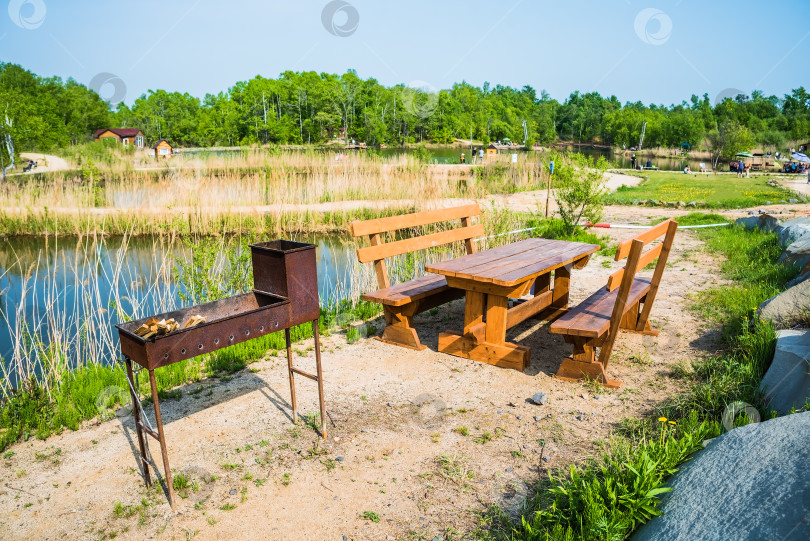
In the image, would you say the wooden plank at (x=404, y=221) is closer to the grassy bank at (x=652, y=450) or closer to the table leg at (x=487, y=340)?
the table leg at (x=487, y=340)

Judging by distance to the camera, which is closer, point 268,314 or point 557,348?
point 268,314

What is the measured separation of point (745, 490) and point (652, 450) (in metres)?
0.69

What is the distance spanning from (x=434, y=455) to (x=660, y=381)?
2.17m

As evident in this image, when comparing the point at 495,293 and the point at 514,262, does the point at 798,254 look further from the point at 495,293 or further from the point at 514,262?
the point at 495,293

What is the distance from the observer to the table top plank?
4.75 metres

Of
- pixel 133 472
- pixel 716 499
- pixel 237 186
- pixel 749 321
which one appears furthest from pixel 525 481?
pixel 237 186

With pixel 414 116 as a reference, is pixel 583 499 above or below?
below

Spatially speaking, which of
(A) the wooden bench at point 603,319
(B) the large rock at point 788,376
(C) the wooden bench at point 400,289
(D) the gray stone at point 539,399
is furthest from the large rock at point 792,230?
(D) the gray stone at point 539,399

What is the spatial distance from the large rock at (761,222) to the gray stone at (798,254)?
8.48 feet

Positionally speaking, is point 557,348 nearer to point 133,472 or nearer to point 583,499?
point 583,499

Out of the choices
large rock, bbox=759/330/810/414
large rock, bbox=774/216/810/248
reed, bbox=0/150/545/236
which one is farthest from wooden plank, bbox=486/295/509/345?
reed, bbox=0/150/545/236

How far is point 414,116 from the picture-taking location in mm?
80688

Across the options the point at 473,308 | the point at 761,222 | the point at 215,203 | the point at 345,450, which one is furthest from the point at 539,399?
the point at 215,203

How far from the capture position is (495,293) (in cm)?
487
